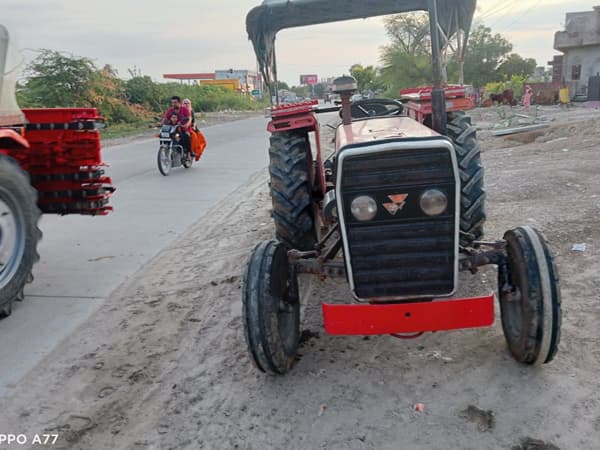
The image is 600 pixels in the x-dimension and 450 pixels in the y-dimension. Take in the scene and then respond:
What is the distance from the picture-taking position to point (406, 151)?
3.00 metres

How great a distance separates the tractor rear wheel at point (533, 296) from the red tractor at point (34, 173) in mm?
3568

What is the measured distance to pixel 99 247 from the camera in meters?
6.31

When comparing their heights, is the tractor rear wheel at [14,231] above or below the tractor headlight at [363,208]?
below

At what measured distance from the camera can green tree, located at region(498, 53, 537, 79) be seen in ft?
173

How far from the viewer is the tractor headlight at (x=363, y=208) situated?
3086mm

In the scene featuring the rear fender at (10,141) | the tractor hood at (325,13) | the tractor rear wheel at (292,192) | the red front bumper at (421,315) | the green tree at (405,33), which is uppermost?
the green tree at (405,33)

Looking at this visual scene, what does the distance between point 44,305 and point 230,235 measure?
2.39 m

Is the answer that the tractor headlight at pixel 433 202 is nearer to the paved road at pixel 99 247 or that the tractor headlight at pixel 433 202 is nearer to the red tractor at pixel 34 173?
the paved road at pixel 99 247

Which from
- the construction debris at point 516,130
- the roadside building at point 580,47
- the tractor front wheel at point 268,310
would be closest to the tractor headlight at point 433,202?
the tractor front wheel at point 268,310

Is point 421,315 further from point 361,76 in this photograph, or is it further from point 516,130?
point 361,76

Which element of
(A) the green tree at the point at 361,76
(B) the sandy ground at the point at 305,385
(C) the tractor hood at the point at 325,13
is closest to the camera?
(B) the sandy ground at the point at 305,385

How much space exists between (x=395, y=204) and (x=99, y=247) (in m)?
4.22

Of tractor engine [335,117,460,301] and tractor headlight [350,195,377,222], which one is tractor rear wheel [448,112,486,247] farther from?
tractor headlight [350,195,377,222]

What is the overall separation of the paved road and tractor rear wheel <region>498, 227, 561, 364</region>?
3.03 metres
